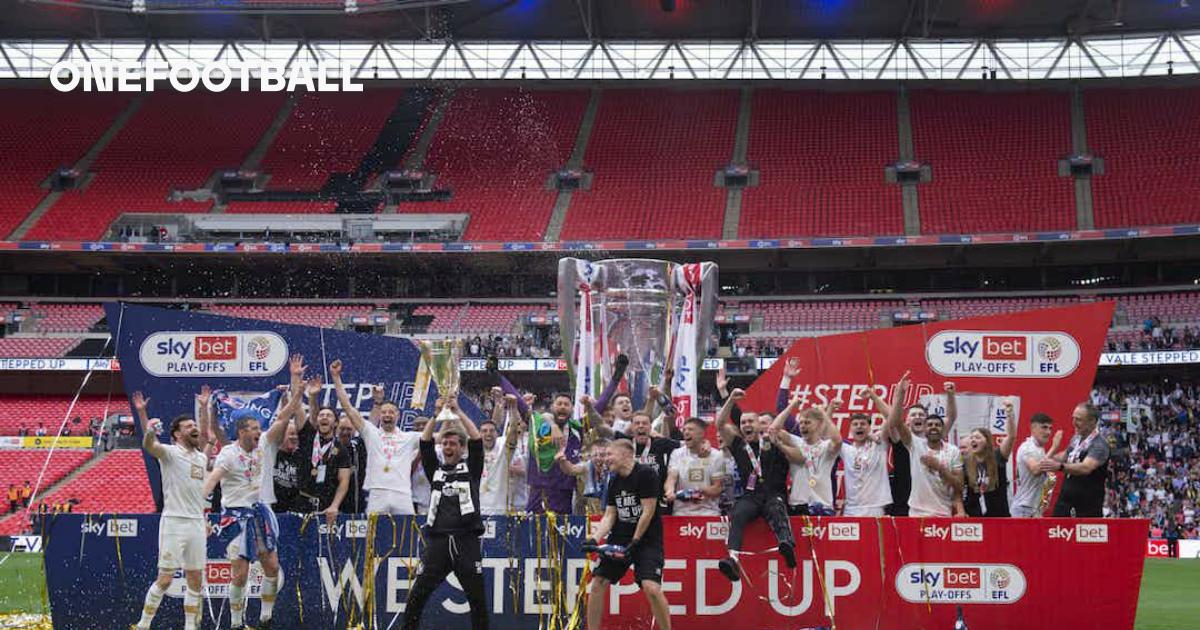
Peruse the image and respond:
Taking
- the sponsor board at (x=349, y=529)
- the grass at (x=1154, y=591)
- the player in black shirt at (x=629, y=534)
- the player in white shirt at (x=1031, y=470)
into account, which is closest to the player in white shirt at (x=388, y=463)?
the sponsor board at (x=349, y=529)

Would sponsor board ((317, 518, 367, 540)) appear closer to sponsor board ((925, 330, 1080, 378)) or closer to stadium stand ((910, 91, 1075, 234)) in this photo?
sponsor board ((925, 330, 1080, 378))

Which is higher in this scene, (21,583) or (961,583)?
(961,583)

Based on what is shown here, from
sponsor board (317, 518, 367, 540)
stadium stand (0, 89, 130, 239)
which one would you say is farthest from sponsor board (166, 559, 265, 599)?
stadium stand (0, 89, 130, 239)

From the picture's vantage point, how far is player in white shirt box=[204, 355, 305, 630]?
10.9 m

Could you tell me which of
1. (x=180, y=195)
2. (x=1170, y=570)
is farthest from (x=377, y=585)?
(x=180, y=195)

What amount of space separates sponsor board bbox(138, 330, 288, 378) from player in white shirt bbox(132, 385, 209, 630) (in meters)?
3.60

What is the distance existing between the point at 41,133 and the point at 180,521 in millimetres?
41877

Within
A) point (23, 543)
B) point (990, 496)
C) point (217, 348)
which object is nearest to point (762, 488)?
point (990, 496)

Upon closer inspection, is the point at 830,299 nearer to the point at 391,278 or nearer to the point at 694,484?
the point at 391,278

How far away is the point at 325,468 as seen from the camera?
1195 cm

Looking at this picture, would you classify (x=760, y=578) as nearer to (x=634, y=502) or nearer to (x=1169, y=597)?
(x=634, y=502)

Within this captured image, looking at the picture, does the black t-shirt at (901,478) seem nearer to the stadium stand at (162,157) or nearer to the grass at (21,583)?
the grass at (21,583)

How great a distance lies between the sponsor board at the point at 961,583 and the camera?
35.1 feet

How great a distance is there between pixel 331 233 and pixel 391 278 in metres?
2.73
